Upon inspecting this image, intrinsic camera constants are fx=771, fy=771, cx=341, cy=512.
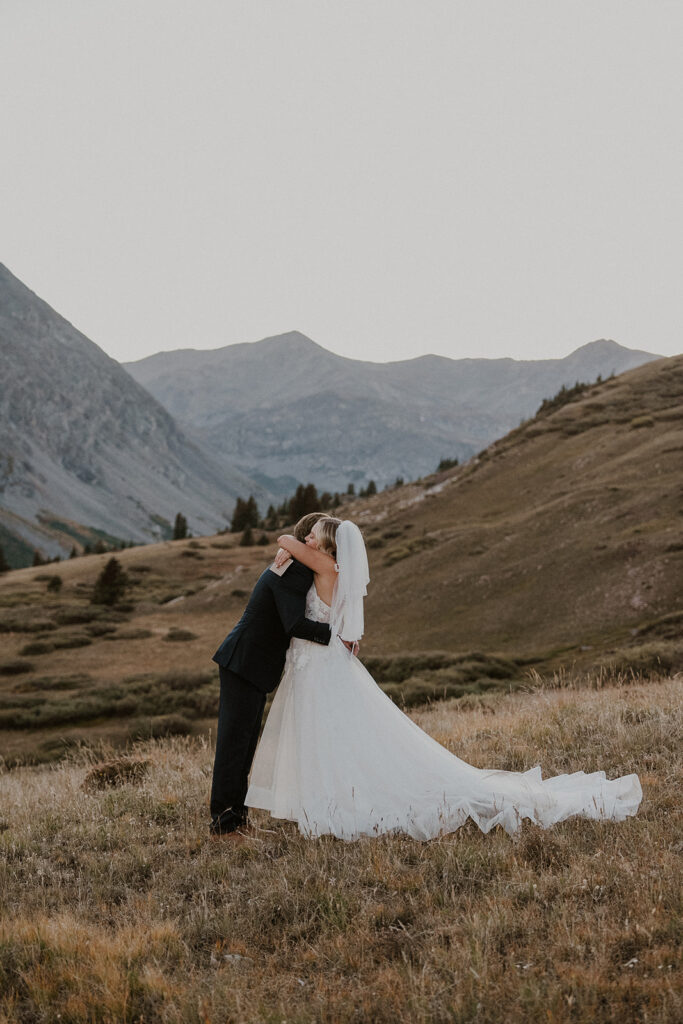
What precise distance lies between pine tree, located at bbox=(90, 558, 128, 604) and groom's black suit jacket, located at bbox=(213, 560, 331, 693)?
4608 cm

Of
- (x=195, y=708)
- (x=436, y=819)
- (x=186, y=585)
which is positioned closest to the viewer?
(x=436, y=819)

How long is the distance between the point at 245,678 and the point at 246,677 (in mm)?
19

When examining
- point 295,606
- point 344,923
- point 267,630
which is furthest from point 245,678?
point 344,923

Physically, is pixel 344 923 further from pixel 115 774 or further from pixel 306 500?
pixel 306 500

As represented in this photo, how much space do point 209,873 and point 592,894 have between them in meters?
2.78

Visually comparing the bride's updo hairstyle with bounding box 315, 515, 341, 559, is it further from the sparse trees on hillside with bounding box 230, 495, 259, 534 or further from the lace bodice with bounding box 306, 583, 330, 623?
the sparse trees on hillside with bounding box 230, 495, 259, 534

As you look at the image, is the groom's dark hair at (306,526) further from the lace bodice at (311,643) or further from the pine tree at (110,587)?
the pine tree at (110,587)

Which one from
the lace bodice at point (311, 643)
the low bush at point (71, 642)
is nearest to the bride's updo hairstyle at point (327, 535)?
the lace bodice at point (311, 643)

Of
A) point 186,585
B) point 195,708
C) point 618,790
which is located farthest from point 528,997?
point 186,585

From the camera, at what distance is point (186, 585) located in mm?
57344

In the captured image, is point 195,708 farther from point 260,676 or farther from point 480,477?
point 480,477

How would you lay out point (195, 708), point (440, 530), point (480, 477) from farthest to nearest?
1. point (480, 477)
2. point (440, 530)
3. point (195, 708)

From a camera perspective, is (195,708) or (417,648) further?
(417,648)

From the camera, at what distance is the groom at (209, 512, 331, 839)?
6.91m
